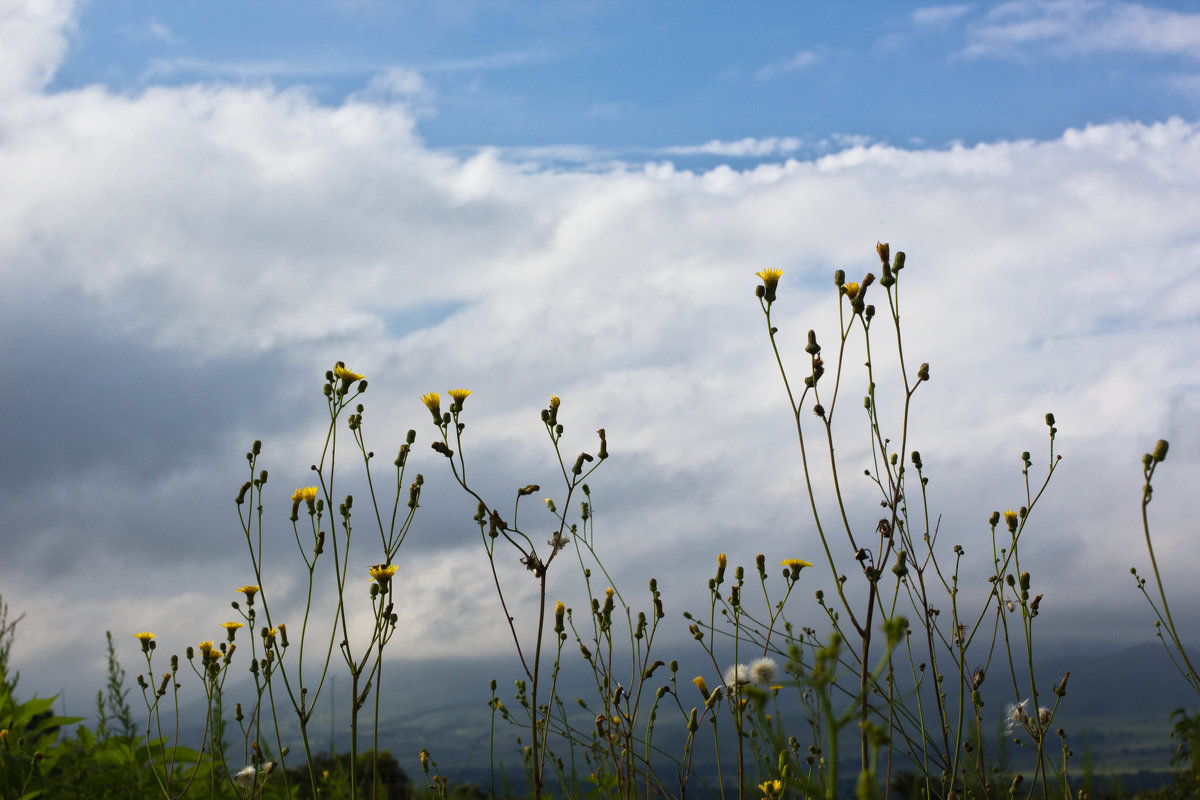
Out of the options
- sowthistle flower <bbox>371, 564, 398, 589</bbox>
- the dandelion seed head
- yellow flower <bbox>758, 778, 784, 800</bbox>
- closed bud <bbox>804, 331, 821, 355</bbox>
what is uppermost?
closed bud <bbox>804, 331, 821, 355</bbox>

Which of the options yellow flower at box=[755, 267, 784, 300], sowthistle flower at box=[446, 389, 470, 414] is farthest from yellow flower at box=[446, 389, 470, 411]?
yellow flower at box=[755, 267, 784, 300]

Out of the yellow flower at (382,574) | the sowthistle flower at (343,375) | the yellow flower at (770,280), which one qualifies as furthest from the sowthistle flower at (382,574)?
the yellow flower at (770,280)

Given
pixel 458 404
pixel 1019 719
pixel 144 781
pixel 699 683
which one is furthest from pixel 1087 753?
pixel 144 781

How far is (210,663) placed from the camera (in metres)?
3.26

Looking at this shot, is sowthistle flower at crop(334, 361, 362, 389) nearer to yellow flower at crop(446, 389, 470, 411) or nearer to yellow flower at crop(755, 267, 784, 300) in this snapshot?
yellow flower at crop(446, 389, 470, 411)

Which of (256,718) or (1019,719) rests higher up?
(256,718)

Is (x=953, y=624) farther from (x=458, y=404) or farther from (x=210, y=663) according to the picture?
(x=210, y=663)

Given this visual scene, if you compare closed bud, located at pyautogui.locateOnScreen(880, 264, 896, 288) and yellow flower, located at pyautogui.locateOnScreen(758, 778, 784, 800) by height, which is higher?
closed bud, located at pyautogui.locateOnScreen(880, 264, 896, 288)

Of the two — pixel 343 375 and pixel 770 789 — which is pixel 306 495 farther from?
pixel 770 789

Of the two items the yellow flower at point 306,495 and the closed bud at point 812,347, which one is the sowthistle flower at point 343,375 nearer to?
the yellow flower at point 306,495

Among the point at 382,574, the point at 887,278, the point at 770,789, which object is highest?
the point at 887,278

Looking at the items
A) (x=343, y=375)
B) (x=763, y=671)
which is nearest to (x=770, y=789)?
(x=763, y=671)

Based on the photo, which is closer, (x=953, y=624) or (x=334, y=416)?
(x=953, y=624)

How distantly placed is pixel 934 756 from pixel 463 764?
205 cm
